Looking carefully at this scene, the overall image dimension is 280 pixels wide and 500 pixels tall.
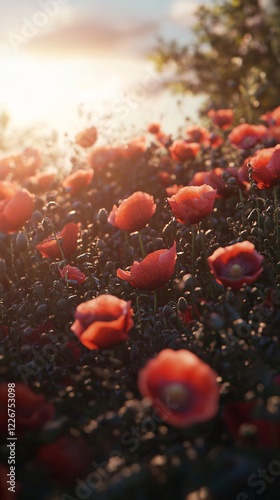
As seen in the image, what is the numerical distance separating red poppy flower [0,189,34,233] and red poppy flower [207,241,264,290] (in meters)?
1.71

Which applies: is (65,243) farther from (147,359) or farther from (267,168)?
(267,168)

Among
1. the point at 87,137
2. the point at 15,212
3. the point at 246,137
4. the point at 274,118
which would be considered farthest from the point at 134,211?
the point at 274,118

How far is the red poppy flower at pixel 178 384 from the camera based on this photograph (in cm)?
189

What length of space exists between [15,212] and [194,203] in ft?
4.25

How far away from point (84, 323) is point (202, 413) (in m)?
0.77

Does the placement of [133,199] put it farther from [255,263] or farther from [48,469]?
[48,469]

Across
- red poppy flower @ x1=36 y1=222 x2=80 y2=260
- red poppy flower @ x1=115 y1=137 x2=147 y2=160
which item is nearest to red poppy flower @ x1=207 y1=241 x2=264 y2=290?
red poppy flower @ x1=36 y1=222 x2=80 y2=260

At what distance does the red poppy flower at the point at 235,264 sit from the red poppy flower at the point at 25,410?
0.91 meters

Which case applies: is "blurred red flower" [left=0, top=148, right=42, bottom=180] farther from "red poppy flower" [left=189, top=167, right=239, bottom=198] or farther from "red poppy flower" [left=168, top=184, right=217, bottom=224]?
"red poppy flower" [left=168, top=184, right=217, bottom=224]

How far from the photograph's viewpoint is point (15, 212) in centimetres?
392

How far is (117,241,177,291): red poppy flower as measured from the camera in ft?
9.46

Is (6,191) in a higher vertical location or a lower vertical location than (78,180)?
higher

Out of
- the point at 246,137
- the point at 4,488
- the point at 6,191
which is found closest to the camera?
the point at 4,488

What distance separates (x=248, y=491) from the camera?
223cm
